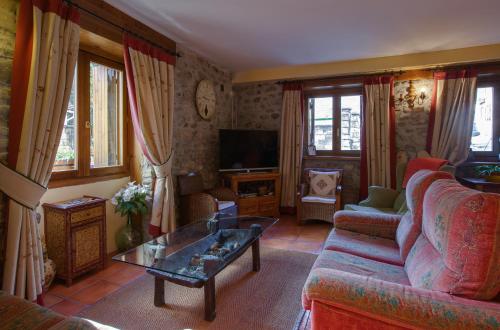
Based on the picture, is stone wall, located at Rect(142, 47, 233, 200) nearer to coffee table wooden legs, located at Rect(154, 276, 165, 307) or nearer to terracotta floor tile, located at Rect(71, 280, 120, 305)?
terracotta floor tile, located at Rect(71, 280, 120, 305)

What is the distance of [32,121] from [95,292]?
1.42 meters

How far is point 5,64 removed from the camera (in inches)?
75.7

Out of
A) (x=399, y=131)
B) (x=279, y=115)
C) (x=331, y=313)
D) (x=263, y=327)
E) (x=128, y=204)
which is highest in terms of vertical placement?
(x=279, y=115)

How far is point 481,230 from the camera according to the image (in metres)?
1.07

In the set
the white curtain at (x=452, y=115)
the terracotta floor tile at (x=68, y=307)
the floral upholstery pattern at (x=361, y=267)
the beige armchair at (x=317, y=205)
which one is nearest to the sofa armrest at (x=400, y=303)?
the floral upholstery pattern at (x=361, y=267)

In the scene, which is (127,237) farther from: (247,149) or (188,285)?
(247,149)

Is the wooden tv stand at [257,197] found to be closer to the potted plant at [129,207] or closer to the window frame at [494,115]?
the potted plant at [129,207]

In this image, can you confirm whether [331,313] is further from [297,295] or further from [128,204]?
[128,204]

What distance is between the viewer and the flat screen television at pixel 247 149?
14.3 feet

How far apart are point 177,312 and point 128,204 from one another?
4.28 feet

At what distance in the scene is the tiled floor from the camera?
2.15 m

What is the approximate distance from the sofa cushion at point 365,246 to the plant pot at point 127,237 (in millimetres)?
2078

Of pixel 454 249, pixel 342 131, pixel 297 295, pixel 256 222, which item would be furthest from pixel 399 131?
pixel 454 249

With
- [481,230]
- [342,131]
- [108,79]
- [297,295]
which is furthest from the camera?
[342,131]
